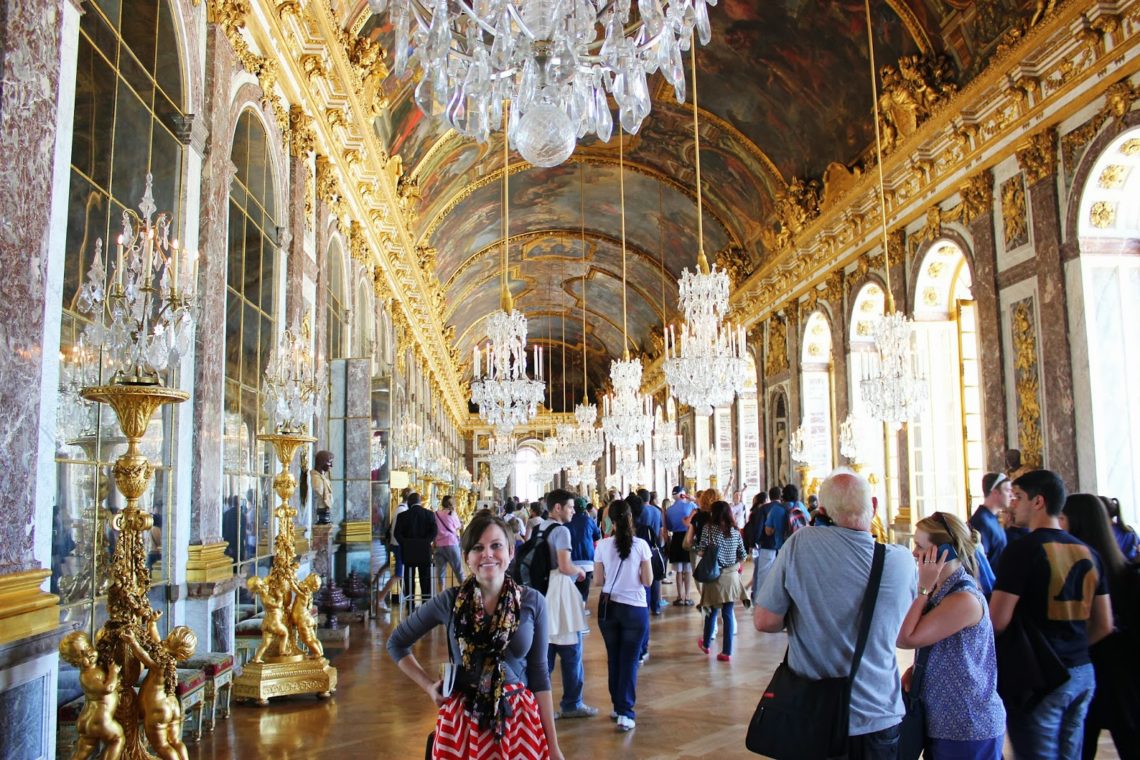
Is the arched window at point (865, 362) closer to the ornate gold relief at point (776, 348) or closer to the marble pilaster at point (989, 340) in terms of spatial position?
the ornate gold relief at point (776, 348)

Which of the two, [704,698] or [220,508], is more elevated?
[220,508]

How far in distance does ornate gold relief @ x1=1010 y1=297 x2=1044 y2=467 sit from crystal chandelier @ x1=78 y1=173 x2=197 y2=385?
30.9ft

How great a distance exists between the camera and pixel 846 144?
15.6m

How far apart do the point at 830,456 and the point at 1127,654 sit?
14.6 m

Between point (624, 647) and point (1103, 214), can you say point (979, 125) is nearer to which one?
point (1103, 214)

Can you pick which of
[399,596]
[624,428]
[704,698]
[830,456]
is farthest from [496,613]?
[830,456]

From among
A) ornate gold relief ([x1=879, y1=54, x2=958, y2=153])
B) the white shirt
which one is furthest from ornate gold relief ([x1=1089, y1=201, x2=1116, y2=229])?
the white shirt

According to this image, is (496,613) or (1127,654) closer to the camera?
(496,613)

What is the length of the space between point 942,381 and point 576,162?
11.0m

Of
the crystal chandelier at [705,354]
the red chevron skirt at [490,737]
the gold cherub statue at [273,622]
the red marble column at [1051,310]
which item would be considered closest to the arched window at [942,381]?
the red marble column at [1051,310]

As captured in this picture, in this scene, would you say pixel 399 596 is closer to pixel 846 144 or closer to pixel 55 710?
pixel 55 710

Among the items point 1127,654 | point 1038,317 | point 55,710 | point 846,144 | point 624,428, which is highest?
point 846,144

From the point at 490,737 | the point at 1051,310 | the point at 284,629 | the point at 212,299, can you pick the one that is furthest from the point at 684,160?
the point at 490,737

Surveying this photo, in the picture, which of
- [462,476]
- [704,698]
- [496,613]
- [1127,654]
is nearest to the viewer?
[496,613]
